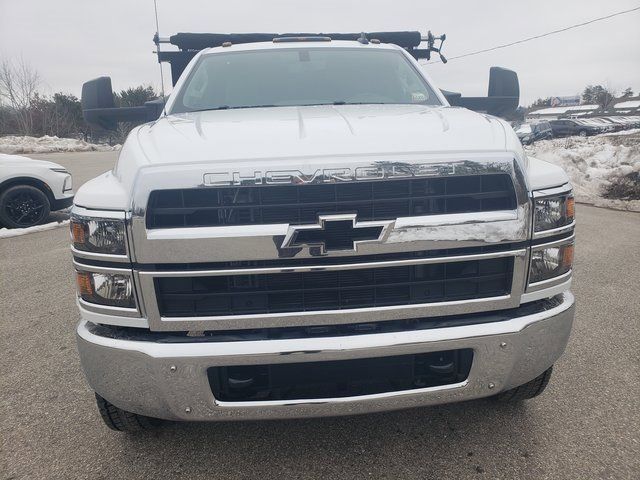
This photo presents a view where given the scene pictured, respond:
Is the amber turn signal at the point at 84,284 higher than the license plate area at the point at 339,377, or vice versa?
the amber turn signal at the point at 84,284

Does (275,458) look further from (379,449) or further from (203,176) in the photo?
(203,176)

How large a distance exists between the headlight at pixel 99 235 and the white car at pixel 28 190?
6.92 metres

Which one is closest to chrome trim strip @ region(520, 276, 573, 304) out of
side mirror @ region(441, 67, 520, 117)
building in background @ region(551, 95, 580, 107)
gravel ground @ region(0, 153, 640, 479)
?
gravel ground @ region(0, 153, 640, 479)

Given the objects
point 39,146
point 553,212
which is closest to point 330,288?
point 553,212

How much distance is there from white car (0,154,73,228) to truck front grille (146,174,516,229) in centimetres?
721

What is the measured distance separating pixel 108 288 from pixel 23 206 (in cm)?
710

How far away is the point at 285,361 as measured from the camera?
1796 millimetres

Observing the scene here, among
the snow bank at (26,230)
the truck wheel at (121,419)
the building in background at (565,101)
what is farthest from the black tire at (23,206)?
the building in background at (565,101)

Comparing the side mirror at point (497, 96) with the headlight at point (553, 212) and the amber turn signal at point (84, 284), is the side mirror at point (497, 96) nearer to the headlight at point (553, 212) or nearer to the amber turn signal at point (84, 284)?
the headlight at point (553, 212)

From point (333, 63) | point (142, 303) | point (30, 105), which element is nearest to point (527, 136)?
point (333, 63)

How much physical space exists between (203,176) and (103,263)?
0.53 m

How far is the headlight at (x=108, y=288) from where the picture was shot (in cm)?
183

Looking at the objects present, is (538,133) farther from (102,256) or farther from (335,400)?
(102,256)

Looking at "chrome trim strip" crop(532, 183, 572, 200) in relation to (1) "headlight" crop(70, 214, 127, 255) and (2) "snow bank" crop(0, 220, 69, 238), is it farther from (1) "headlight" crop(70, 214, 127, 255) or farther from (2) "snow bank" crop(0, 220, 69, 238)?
(2) "snow bank" crop(0, 220, 69, 238)
